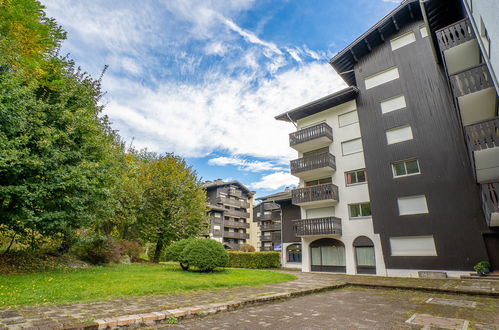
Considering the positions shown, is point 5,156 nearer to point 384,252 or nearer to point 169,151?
point 169,151

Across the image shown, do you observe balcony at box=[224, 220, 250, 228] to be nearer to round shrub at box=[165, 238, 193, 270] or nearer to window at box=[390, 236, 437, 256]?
round shrub at box=[165, 238, 193, 270]

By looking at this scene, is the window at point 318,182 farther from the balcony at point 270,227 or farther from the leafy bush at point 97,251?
the balcony at point 270,227

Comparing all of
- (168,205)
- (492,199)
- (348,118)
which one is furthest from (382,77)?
(168,205)

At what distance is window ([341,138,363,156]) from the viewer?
63.5 feet

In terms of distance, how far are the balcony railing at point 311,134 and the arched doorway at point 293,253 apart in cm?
995

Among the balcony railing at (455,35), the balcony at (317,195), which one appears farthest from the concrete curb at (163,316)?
the balcony railing at (455,35)

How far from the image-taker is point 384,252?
16.1 meters

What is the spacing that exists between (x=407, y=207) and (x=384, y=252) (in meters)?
3.32

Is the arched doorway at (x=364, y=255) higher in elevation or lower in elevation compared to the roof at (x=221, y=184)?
lower

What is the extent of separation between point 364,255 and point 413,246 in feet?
10.6

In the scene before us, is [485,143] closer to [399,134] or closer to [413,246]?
[399,134]

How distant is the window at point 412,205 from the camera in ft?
50.4

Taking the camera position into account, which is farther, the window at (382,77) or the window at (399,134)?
the window at (382,77)

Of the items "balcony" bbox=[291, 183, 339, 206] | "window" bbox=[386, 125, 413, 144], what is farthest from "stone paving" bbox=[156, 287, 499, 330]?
"window" bbox=[386, 125, 413, 144]
